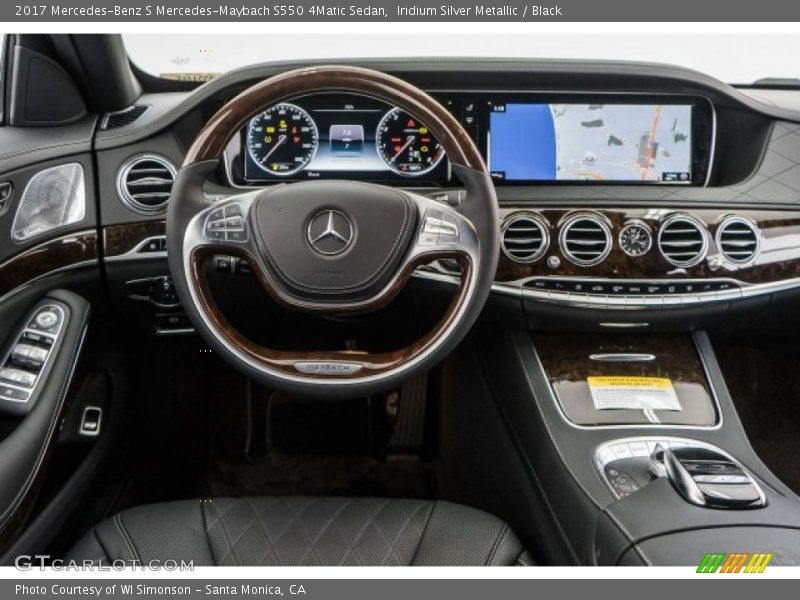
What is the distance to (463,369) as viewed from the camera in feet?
6.78

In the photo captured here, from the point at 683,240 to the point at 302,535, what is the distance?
0.92 m

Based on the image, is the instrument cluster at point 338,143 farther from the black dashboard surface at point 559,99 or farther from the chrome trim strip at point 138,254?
the chrome trim strip at point 138,254

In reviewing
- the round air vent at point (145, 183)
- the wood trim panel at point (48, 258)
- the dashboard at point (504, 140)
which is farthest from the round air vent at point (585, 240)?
the wood trim panel at point (48, 258)

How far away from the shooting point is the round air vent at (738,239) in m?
1.72

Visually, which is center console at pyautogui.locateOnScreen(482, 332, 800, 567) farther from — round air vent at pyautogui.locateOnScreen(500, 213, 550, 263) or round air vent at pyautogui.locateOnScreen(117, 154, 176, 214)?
round air vent at pyautogui.locateOnScreen(117, 154, 176, 214)

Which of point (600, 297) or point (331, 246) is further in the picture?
point (600, 297)

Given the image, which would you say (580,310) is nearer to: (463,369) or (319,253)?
(463,369)

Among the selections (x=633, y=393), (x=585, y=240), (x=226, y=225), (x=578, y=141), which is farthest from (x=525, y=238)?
(x=226, y=225)

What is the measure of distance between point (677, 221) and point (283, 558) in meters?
0.98

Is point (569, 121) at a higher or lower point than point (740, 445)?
higher

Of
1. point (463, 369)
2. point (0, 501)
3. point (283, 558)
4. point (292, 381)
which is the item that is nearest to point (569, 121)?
point (463, 369)

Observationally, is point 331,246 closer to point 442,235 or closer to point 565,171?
point 442,235

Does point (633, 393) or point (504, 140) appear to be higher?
point (504, 140)

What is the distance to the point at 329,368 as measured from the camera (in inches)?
52.8
